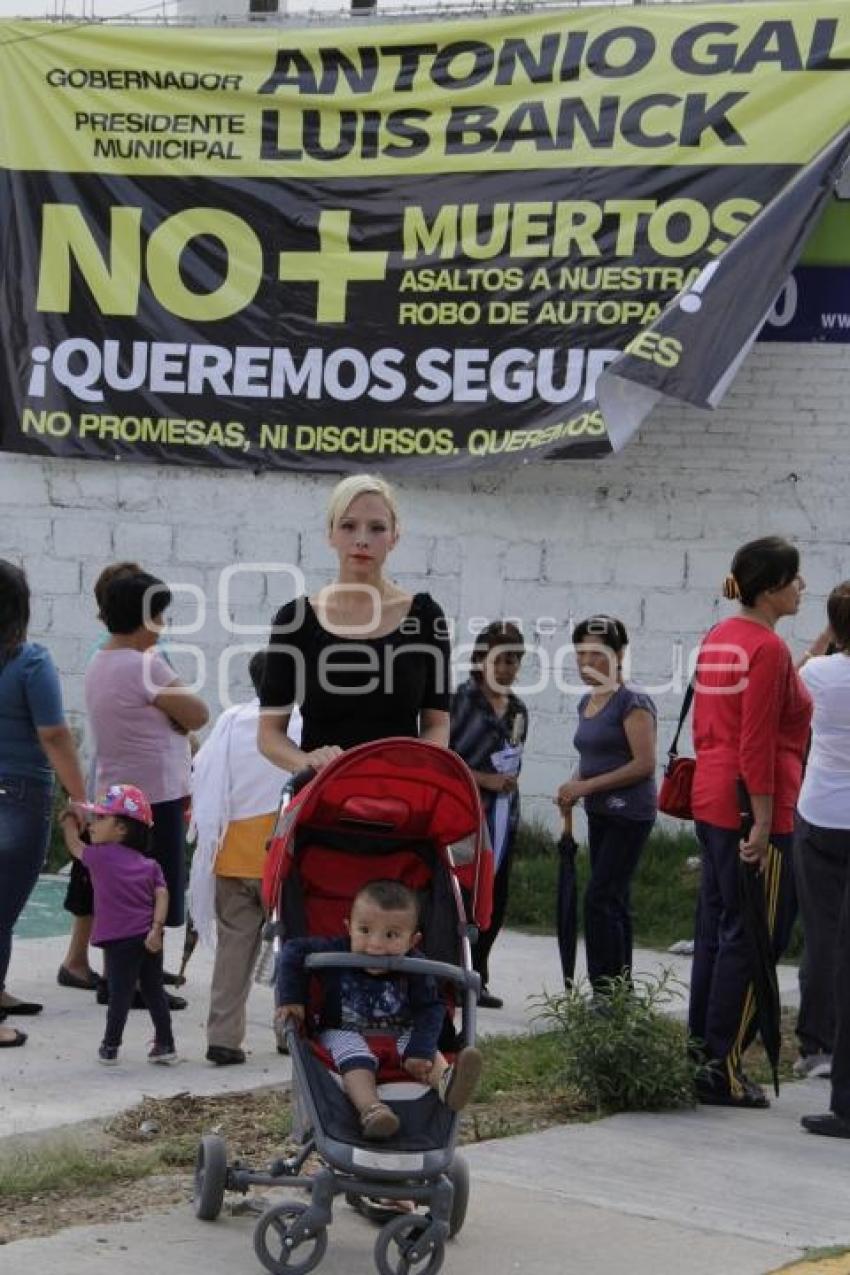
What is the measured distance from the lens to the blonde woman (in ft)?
20.5

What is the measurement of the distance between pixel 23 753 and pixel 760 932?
2866 mm

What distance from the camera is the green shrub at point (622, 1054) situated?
7605mm

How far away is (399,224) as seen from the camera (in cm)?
1316

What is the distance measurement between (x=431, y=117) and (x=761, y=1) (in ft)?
6.88

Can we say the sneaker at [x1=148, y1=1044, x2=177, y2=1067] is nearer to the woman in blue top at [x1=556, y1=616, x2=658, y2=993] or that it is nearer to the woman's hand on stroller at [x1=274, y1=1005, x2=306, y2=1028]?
the woman in blue top at [x1=556, y1=616, x2=658, y2=993]

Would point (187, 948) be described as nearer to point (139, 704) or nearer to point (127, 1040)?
point (127, 1040)

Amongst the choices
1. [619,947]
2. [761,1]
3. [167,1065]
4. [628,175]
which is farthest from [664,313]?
[167,1065]

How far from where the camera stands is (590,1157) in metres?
6.98

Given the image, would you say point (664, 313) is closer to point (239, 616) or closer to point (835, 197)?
point (835, 197)

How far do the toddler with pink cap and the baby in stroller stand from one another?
2.39 metres

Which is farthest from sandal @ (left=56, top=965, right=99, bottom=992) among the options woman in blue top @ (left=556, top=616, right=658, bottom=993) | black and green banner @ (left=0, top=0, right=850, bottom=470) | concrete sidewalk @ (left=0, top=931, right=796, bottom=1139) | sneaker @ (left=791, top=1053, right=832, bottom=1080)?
black and green banner @ (left=0, top=0, right=850, bottom=470)

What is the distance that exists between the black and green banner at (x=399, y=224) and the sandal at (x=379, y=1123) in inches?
267

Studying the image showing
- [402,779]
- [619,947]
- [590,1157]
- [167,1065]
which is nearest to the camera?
[402,779]

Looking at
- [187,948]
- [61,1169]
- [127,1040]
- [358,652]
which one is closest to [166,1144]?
[61,1169]
